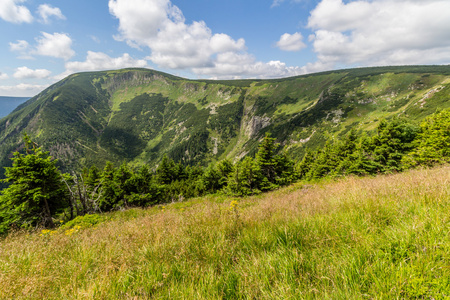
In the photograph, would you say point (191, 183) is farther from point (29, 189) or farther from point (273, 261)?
point (273, 261)

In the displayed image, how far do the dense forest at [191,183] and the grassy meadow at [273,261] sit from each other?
1001 centimetres

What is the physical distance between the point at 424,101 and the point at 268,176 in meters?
194

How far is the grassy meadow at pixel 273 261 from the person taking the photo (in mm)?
1721

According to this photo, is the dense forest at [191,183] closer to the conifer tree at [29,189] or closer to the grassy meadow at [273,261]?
the conifer tree at [29,189]

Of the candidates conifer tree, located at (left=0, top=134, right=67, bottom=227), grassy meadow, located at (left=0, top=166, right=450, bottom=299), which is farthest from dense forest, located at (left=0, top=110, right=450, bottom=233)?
grassy meadow, located at (left=0, top=166, right=450, bottom=299)

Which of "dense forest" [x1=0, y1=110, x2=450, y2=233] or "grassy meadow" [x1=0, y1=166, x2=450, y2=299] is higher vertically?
"grassy meadow" [x1=0, y1=166, x2=450, y2=299]

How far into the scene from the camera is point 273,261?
227 cm

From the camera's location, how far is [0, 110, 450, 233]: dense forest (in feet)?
51.0

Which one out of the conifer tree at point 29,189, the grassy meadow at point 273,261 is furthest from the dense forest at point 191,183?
the grassy meadow at point 273,261

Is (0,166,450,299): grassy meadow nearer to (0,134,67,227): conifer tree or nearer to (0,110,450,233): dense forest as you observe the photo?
(0,110,450,233): dense forest

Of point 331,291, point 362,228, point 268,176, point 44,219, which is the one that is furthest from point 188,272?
point 268,176

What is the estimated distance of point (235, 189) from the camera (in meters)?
28.4

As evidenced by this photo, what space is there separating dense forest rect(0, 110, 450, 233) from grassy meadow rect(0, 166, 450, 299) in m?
10.0

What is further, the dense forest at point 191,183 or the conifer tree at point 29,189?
the dense forest at point 191,183
